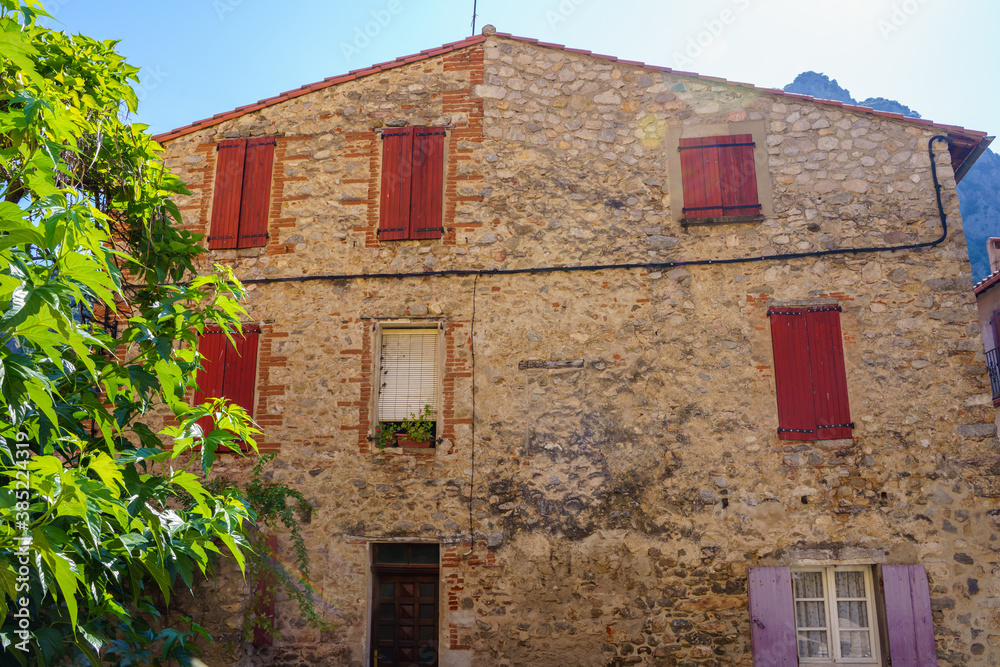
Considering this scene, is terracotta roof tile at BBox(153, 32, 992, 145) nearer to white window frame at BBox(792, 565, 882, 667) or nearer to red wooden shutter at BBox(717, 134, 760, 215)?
red wooden shutter at BBox(717, 134, 760, 215)

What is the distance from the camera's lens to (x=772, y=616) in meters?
7.38

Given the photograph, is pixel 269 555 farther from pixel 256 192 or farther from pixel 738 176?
pixel 738 176

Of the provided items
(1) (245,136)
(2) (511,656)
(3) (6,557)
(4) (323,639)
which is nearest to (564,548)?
(2) (511,656)

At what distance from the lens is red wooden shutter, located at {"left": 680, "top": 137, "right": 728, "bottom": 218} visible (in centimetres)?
848

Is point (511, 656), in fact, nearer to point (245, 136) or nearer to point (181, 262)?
point (181, 262)

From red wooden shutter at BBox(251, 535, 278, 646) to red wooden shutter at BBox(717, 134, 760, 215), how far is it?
6365 millimetres

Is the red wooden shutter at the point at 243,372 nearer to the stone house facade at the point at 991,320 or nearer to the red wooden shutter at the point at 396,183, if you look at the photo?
the red wooden shutter at the point at 396,183

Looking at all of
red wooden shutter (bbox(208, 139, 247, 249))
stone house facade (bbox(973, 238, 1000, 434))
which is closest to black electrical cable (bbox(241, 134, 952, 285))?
red wooden shutter (bbox(208, 139, 247, 249))

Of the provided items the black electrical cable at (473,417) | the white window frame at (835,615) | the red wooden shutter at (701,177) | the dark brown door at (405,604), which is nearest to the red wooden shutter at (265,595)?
the dark brown door at (405,604)

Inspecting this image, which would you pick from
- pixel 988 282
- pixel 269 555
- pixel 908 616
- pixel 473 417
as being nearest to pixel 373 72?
pixel 473 417

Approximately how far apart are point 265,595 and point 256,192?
187 inches

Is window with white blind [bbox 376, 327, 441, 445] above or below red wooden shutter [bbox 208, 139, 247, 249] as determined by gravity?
below

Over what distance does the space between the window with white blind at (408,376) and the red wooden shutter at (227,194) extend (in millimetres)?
2349

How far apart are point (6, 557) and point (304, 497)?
5.09 m
